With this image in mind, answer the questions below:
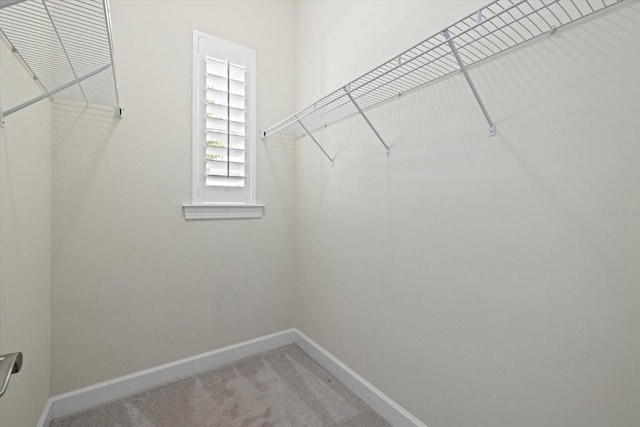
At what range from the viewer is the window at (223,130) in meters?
1.89

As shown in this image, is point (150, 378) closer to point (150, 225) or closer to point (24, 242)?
point (150, 225)

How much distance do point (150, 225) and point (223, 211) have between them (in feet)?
1.46

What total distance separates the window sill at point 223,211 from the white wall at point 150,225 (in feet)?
0.17

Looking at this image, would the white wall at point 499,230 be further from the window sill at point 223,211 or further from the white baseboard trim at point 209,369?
the window sill at point 223,211

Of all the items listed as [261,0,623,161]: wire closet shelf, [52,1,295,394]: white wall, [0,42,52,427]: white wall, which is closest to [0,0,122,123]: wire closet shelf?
[0,42,52,427]: white wall

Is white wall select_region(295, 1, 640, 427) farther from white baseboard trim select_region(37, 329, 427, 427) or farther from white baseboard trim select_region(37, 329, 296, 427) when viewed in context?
white baseboard trim select_region(37, 329, 296, 427)

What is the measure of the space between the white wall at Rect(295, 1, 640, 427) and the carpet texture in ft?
0.77

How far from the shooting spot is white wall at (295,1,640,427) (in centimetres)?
82

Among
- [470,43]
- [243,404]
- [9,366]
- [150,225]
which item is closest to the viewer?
[9,366]

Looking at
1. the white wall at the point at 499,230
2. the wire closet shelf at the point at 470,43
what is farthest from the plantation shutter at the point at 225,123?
the white wall at the point at 499,230

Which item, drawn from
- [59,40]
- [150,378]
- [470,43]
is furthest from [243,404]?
[470,43]

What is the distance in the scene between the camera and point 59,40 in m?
0.90

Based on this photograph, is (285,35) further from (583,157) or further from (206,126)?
(583,157)

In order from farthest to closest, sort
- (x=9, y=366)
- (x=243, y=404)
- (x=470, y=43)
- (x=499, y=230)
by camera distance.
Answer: (x=243, y=404)
(x=499, y=230)
(x=470, y=43)
(x=9, y=366)
